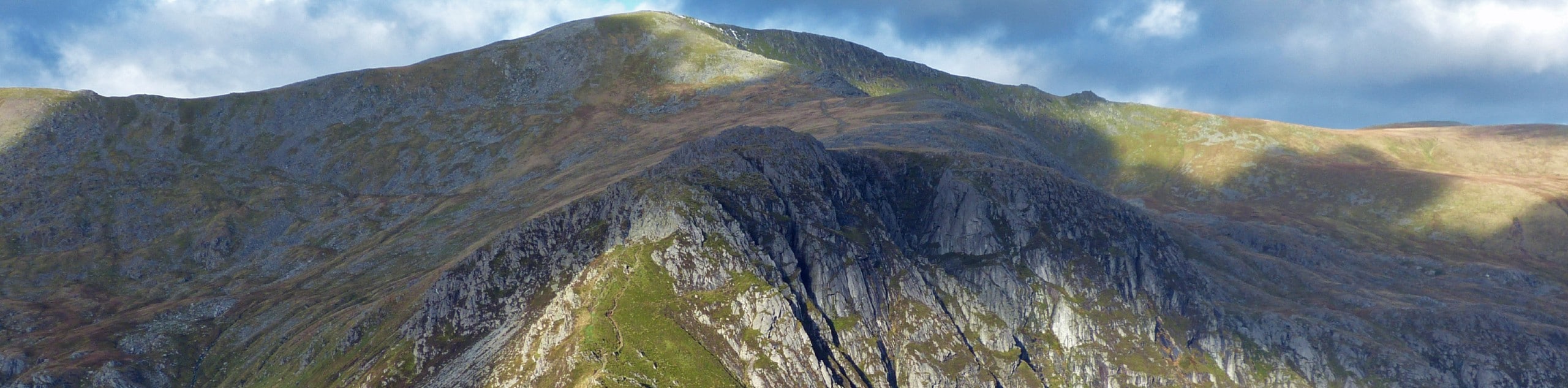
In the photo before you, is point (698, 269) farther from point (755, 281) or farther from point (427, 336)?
point (427, 336)

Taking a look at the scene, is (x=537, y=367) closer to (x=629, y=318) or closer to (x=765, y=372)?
(x=629, y=318)

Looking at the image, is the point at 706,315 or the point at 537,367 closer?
the point at 537,367

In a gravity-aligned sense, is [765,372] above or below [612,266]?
below

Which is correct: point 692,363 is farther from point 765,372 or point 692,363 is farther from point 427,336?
point 427,336

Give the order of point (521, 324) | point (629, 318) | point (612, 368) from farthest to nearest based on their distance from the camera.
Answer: point (521, 324) → point (629, 318) → point (612, 368)

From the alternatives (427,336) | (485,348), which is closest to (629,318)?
(485,348)

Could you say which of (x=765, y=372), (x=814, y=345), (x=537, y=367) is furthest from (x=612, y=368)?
(x=814, y=345)

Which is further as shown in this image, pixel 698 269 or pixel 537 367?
pixel 698 269

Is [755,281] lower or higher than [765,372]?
higher

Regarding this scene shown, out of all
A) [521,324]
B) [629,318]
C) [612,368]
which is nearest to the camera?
[612,368]
